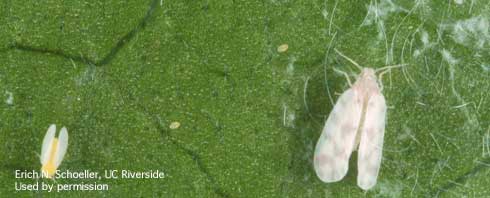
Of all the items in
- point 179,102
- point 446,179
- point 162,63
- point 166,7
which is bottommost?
point 446,179

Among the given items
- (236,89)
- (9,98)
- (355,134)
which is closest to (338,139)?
(355,134)

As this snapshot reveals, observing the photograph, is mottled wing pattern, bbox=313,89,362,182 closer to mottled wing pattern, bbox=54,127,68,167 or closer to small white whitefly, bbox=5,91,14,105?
mottled wing pattern, bbox=54,127,68,167

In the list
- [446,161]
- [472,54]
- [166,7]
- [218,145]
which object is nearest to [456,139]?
[446,161]

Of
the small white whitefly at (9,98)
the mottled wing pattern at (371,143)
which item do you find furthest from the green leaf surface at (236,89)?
the mottled wing pattern at (371,143)

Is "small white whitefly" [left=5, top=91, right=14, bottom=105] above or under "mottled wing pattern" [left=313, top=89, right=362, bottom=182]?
above

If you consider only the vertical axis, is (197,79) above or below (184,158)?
above

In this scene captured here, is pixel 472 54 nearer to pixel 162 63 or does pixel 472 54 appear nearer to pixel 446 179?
pixel 446 179

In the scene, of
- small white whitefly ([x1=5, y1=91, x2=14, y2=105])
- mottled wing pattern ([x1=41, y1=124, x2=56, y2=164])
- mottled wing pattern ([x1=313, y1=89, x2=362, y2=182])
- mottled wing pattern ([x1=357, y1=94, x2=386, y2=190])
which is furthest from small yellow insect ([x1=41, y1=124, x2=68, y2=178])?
mottled wing pattern ([x1=357, y1=94, x2=386, y2=190])
